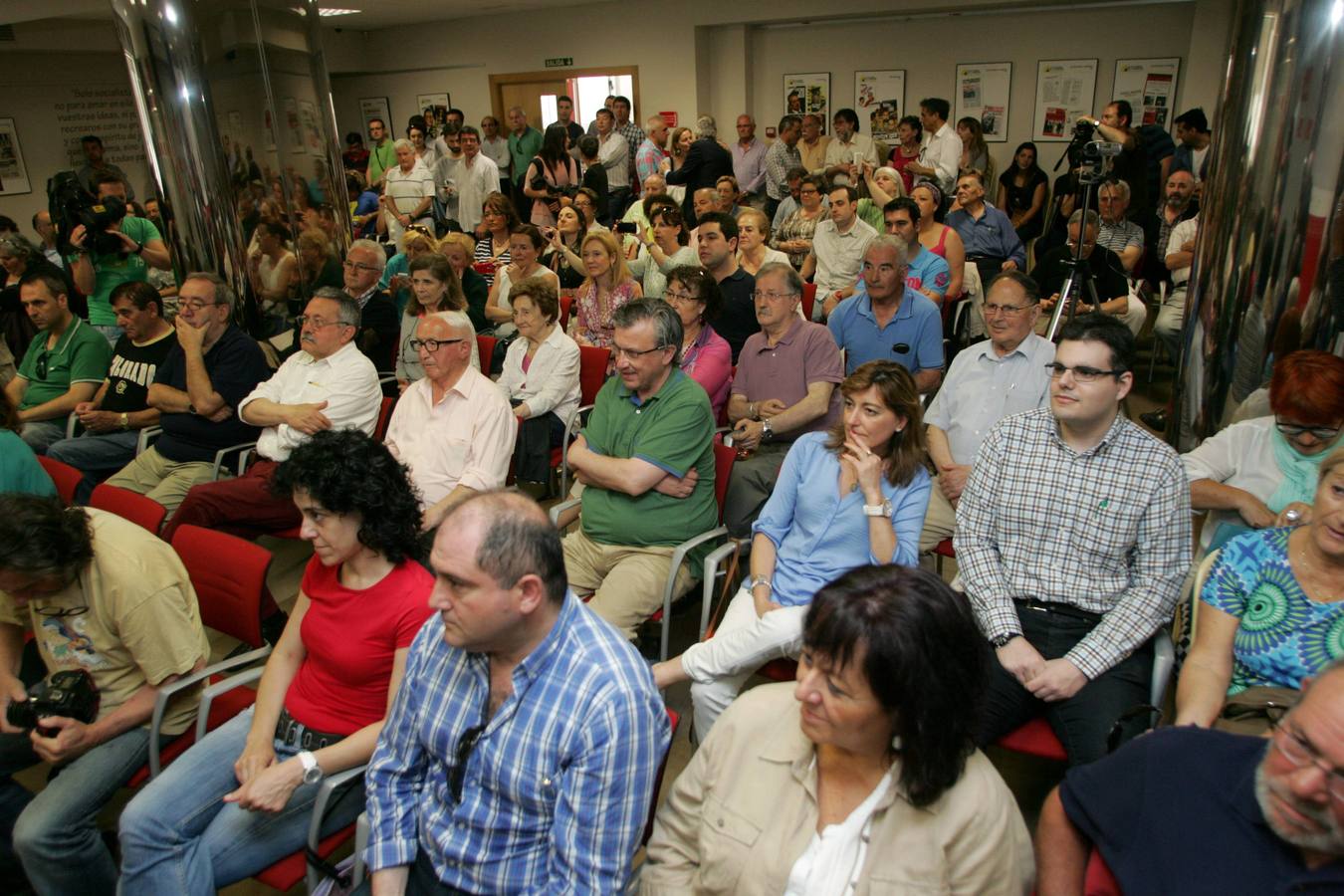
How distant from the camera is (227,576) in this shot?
93.0 inches

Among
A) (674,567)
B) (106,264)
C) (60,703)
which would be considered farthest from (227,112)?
(674,567)

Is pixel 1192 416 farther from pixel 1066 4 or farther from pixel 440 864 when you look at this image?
pixel 1066 4

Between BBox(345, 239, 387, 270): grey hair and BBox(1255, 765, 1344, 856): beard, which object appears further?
BBox(345, 239, 387, 270): grey hair

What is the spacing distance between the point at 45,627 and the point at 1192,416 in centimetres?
366

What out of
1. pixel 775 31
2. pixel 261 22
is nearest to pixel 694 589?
pixel 261 22

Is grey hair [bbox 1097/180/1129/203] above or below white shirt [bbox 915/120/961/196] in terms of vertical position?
below

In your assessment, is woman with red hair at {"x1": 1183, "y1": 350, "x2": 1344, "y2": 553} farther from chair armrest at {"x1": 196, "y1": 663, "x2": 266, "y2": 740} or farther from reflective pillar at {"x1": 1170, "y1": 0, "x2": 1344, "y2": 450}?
chair armrest at {"x1": 196, "y1": 663, "x2": 266, "y2": 740}

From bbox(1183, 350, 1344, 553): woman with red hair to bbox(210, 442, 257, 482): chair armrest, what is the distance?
3.41 metres

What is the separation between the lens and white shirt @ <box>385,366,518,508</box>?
3062 mm

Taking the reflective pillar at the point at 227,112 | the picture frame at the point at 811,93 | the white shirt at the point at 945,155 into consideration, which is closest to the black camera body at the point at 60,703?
the reflective pillar at the point at 227,112

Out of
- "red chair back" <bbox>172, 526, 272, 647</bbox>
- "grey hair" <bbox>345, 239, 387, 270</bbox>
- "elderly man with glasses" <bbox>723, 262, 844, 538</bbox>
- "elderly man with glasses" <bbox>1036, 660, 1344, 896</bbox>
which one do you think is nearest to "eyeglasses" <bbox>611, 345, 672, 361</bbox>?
"elderly man with glasses" <bbox>723, 262, 844, 538</bbox>

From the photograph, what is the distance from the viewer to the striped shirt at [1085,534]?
2117 mm

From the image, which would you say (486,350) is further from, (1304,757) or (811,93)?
(811,93)

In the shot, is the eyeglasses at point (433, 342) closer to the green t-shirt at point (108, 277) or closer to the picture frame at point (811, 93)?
the green t-shirt at point (108, 277)
